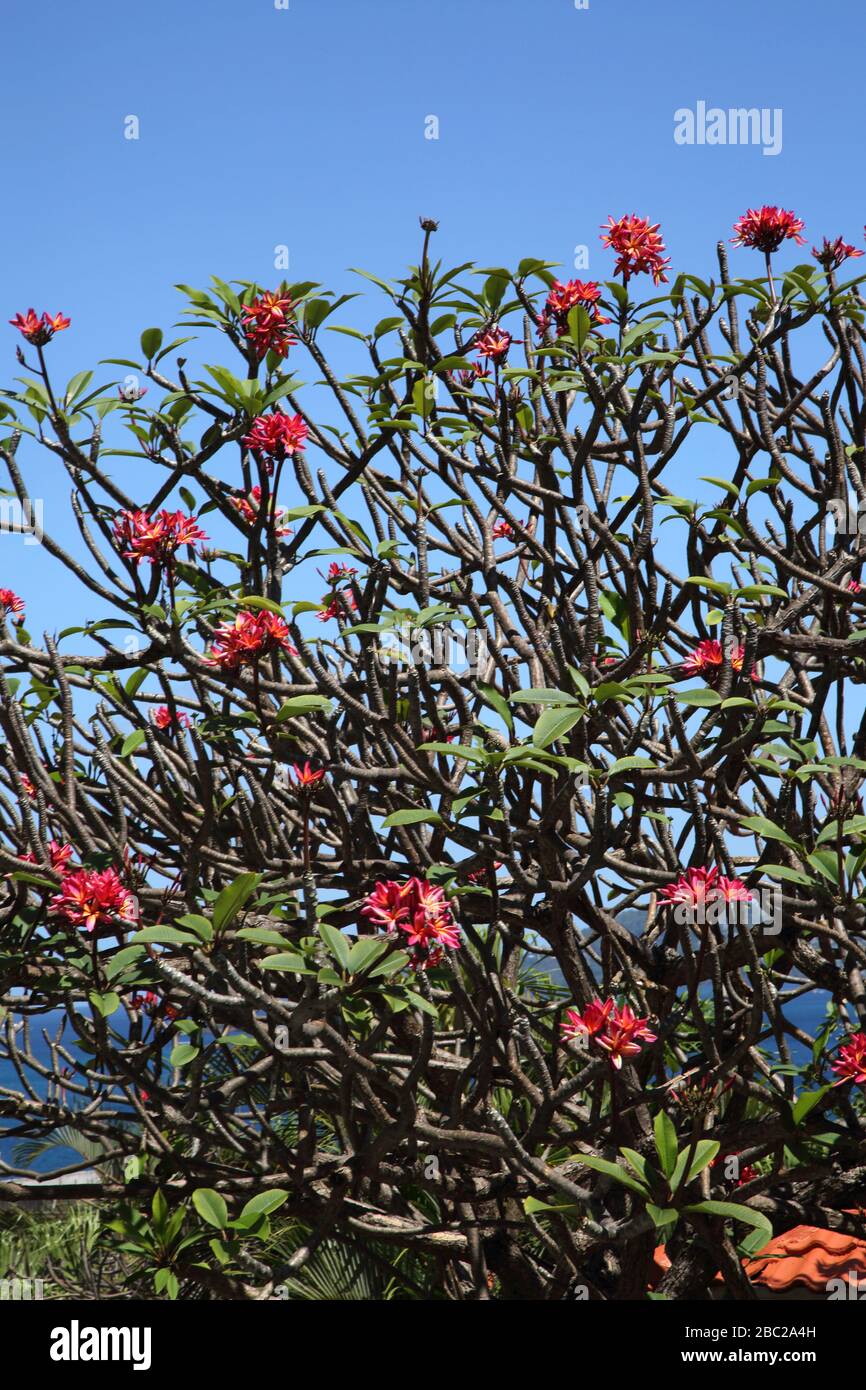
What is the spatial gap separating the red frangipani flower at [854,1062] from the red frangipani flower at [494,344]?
2081 millimetres

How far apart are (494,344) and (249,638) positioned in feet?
4.14

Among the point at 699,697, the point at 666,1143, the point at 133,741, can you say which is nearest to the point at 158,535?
the point at 133,741

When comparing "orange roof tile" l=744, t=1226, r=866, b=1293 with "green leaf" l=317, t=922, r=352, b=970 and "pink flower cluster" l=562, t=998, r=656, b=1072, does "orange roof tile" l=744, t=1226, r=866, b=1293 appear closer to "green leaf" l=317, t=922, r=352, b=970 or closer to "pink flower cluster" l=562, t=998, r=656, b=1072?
"pink flower cluster" l=562, t=998, r=656, b=1072

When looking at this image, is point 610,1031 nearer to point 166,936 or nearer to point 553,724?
point 553,724

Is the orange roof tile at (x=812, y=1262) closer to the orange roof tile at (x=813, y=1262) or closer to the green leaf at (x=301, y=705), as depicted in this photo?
the orange roof tile at (x=813, y=1262)

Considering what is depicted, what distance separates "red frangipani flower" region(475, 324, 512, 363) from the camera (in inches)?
139

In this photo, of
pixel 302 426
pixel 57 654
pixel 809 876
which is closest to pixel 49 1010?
pixel 57 654

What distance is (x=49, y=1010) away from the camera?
11.5 ft

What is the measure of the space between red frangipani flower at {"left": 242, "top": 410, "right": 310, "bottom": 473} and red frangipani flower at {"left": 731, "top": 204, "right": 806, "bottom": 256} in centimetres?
159

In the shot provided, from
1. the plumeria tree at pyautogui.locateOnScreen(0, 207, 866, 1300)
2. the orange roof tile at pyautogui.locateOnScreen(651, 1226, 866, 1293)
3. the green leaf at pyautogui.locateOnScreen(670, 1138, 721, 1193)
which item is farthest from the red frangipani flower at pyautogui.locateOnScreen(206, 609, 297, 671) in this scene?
the orange roof tile at pyautogui.locateOnScreen(651, 1226, 866, 1293)

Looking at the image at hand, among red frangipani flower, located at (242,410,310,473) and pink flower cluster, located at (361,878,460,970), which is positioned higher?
red frangipani flower, located at (242,410,310,473)

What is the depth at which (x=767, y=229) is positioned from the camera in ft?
12.3

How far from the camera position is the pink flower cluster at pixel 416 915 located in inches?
100
